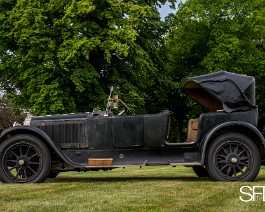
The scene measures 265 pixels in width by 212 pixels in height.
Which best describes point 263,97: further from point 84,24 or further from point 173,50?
point 84,24

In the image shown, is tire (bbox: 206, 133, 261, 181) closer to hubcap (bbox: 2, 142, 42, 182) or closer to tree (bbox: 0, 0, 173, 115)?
hubcap (bbox: 2, 142, 42, 182)

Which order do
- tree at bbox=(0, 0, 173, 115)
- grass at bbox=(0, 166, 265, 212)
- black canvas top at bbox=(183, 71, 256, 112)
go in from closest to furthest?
grass at bbox=(0, 166, 265, 212), black canvas top at bbox=(183, 71, 256, 112), tree at bbox=(0, 0, 173, 115)

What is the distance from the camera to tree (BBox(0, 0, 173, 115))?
22047mm

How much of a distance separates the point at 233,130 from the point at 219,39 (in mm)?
22070

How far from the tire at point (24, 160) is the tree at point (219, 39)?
21626 mm

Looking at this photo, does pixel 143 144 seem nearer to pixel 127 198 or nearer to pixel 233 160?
pixel 233 160

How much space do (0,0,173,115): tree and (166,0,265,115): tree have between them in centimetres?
681

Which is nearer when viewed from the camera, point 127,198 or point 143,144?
point 127,198

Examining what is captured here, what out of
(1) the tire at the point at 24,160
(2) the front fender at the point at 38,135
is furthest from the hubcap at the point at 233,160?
(1) the tire at the point at 24,160

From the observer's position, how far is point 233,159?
9055mm

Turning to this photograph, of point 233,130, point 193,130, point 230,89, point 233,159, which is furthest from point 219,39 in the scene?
point 233,159

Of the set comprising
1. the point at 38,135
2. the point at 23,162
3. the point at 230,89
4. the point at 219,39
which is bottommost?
the point at 23,162

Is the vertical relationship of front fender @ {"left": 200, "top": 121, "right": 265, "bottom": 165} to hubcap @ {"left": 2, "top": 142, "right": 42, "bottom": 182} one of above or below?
above

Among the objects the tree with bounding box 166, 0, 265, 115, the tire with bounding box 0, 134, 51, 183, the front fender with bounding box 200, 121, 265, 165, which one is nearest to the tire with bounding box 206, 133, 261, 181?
the front fender with bounding box 200, 121, 265, 165
